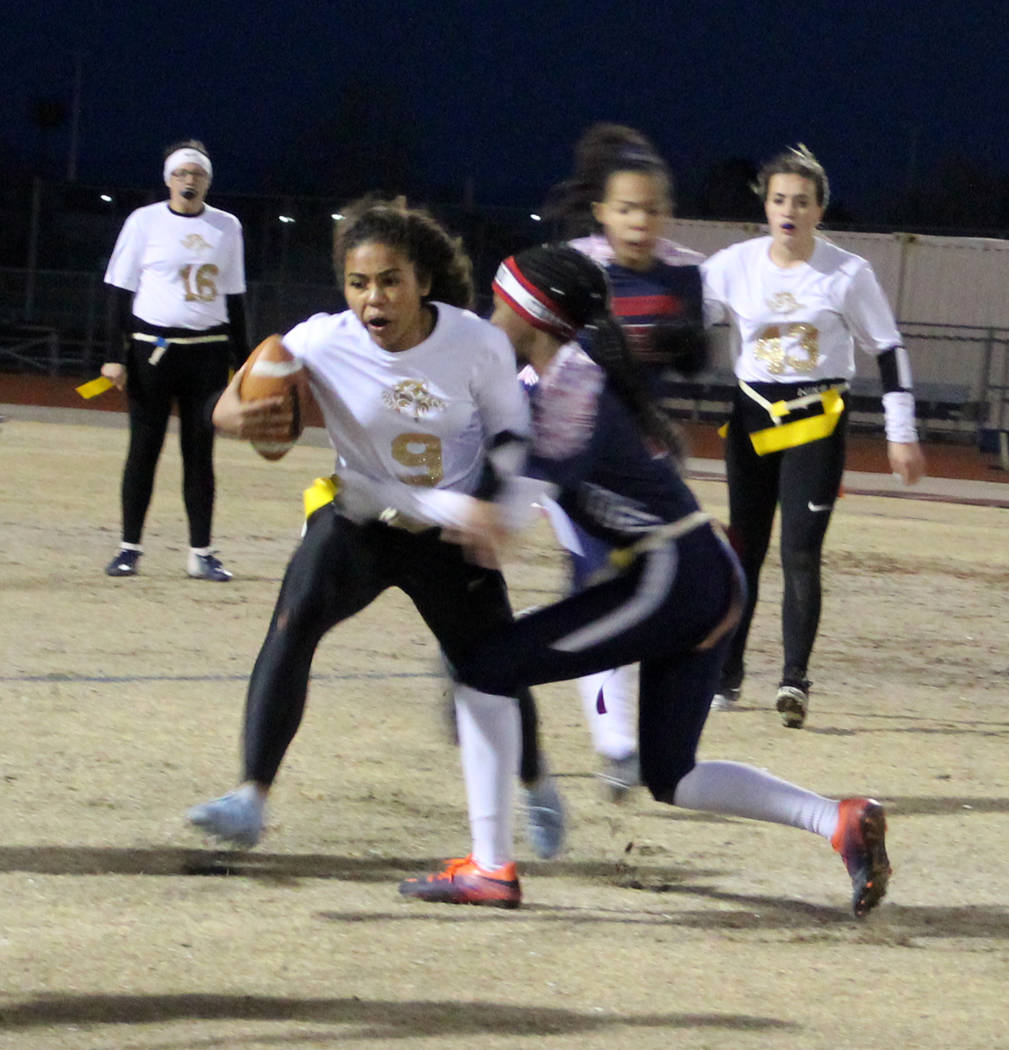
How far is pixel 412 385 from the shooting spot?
414 cm

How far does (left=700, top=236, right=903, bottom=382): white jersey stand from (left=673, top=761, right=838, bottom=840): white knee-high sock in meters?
2.53

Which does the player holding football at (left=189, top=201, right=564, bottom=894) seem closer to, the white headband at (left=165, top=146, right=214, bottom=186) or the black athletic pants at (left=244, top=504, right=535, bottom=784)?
the black athletic pants at (left=244, top=504, right=535, bottom=784)

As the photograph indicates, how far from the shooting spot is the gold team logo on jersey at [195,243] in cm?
888

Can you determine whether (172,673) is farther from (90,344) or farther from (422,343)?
(90,344)

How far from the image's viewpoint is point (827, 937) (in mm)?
4082

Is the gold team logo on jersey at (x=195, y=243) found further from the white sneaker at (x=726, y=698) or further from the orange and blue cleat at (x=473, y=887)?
the orange and blue cleat at (x=473, y=887)

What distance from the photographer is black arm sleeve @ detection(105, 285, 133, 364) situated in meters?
8.98

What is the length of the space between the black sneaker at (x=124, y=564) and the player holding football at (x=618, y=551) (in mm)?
5245

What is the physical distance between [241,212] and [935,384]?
645 inches

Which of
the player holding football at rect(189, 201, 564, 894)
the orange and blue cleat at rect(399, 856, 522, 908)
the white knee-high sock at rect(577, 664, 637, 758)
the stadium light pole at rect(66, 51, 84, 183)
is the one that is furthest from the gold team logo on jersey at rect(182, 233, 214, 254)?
the stadium light pole at rect(66, 51, 84, 183)

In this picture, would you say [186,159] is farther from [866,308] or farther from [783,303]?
[866,308]

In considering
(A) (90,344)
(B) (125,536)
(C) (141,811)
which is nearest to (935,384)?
(A) (90,344)

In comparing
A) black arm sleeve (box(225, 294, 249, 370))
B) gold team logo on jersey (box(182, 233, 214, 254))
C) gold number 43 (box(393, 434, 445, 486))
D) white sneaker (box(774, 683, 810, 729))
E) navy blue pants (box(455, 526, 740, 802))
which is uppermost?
gold team logo on jersey (box(182, 233, 214, 254))

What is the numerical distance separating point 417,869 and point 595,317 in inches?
59.9
